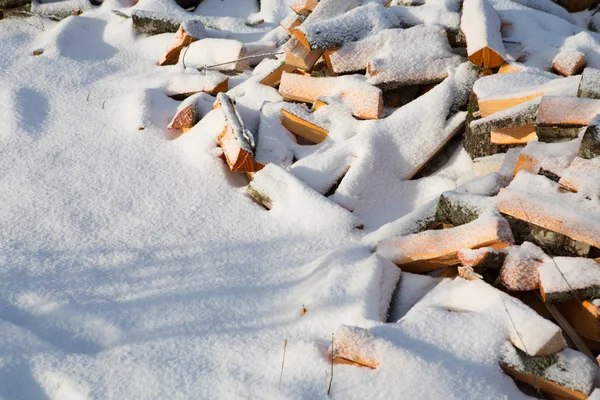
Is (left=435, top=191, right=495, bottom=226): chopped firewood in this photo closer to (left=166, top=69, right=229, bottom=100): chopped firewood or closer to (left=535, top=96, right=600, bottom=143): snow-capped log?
(left=535, top=96, right=600, bottom=143): snow-capped log

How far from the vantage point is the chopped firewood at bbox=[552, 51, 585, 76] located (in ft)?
14.0

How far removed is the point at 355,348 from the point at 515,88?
2098 millimetres

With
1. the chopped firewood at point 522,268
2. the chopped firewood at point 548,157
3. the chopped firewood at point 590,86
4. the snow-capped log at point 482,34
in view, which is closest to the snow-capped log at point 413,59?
the snow-capped log at point 482,34

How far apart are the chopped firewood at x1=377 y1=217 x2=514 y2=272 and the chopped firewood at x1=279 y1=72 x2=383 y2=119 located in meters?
1.17

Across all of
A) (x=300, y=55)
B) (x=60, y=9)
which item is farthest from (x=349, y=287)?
(x=60, y=9)

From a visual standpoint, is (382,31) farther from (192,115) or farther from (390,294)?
(390,294)

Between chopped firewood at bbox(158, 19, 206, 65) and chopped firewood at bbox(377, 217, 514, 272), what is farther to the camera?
chopped firewood at bbox(158, 19, 206, 65)

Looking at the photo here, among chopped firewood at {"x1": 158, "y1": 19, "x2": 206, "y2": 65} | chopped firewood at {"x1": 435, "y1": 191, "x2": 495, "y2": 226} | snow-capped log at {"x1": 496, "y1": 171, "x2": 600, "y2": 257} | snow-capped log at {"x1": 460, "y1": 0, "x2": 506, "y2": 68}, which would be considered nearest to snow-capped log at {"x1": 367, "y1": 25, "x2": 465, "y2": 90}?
snow-capped log at {"x1": 460, "y1": 0, "x2": 506, "y2": 68}

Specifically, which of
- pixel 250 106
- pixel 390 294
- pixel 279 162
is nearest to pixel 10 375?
pixel 390 294

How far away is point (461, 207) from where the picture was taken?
3.22 meters

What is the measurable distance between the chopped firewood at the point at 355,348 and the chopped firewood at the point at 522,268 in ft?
2.25

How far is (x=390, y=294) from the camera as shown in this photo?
3.03 metres

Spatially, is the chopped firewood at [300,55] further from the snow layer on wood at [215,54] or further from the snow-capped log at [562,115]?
the snow-capped log at [562,115]

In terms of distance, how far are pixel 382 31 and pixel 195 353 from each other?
2.71m
